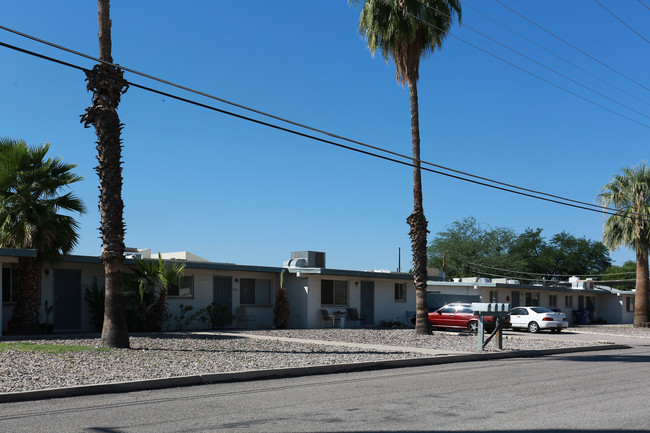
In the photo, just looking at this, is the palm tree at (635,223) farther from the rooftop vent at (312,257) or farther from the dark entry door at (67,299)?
the dark entry door at (67,299)

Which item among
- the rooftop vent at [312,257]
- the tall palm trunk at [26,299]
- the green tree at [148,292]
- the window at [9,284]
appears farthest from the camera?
the rooftop vent at [312,257]

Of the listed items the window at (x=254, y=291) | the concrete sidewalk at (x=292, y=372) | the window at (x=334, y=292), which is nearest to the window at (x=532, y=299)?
the window at (x=334, y=292)

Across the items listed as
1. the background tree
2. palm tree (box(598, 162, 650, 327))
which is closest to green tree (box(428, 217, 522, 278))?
the background tree

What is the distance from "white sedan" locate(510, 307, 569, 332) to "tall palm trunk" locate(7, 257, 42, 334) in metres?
23.4

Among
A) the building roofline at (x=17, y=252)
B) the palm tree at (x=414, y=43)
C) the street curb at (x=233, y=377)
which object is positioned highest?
the palm tree at (x=414, y=43)

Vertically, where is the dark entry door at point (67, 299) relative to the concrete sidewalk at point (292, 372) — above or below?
above

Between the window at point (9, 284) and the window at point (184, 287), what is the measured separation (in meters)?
6.05

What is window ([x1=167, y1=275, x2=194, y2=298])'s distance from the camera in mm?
27141

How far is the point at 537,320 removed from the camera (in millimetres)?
34094

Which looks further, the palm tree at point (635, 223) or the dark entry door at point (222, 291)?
the palm tree at point (635, 223)

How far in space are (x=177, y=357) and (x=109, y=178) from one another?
5.05 meters

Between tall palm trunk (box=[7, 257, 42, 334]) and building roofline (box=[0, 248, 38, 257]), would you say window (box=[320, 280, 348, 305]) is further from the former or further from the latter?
building roofline (box=[0, 248, 38, 257])

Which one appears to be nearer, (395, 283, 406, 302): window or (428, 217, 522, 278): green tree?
Answer: (395, 283, 406, 302): window

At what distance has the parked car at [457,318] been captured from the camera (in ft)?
104
